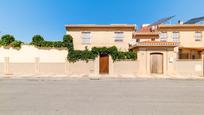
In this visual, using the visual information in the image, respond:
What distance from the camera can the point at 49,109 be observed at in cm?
850

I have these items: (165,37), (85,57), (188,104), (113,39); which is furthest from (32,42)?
(188,104)

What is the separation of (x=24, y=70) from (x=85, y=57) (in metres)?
7.51

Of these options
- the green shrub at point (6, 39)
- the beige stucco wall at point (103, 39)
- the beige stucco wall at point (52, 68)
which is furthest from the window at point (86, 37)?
the green shrub at point (6, 39)

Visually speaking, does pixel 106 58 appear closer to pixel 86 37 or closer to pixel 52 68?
pixel 86 37

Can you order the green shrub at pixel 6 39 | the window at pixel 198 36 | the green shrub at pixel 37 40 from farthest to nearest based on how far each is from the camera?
the window at pixel 198 36 → the green shrub at pixel 6 39 → the green shrub at pixel 37 40

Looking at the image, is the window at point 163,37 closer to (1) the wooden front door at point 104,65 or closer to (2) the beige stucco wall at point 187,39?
(2) the beige stucco wall at point 187,39

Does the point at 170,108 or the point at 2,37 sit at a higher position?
the point at 2,37

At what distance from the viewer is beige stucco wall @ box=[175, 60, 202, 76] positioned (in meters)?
31.3

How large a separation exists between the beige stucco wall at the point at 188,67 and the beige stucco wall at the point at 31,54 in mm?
14040

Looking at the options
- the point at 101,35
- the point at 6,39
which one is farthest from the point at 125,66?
the point at 6,39

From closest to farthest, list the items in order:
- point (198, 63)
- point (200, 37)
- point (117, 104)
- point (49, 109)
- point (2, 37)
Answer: point (49, 109) → point (117, 104) → point (198, 63) → point (2, 37) → point (200, 37)

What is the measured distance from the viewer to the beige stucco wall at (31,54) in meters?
33.0

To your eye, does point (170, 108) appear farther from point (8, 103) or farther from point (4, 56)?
point (4, 56)

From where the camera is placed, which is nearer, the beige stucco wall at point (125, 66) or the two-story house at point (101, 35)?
the beige stucco wall at point (125, 66)
